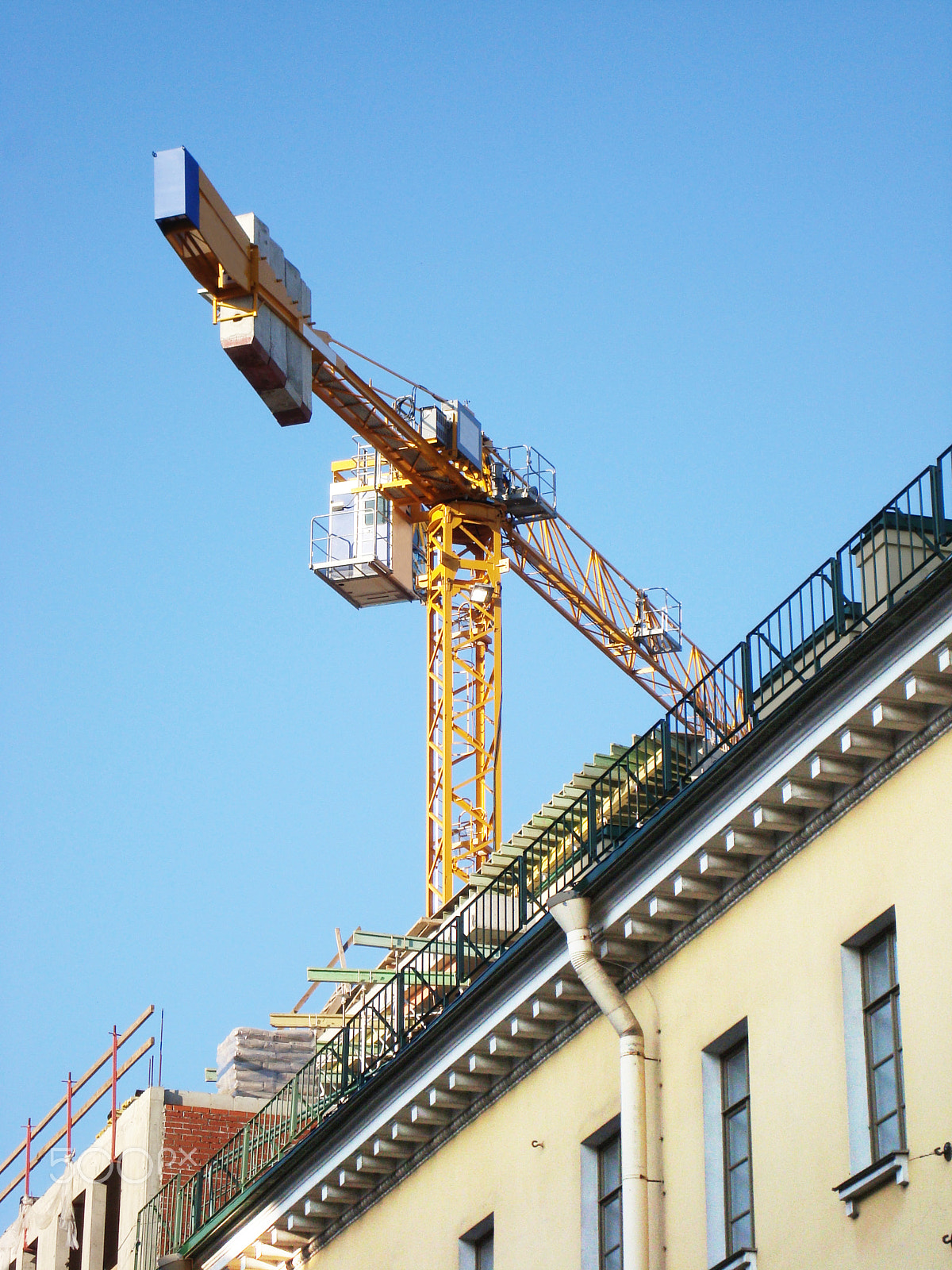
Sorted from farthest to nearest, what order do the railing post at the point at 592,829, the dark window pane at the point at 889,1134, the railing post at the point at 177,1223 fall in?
1. the railing post at the point at 177,1223
2. the railing post at the point at 592,829
3. the dark window pane at the point at 889,1134

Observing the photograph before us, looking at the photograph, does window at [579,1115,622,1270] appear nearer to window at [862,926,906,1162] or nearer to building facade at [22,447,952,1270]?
building facade at [22,447,952,1270]

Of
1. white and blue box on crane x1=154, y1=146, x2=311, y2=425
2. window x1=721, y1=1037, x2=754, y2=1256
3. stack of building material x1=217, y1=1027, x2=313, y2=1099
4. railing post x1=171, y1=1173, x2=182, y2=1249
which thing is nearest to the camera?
window x1=721, y1=1037, x2=754, y2=1256

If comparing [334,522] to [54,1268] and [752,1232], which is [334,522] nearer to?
[54,1268]

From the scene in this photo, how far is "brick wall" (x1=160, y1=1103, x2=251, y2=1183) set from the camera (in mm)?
32375

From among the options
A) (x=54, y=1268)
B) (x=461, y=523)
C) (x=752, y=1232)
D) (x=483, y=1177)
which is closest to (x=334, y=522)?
(x=461, y=523)

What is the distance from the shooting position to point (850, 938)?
51.2 ft

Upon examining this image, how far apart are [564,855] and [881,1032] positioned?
625 cm

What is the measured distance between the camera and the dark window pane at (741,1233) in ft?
53.3

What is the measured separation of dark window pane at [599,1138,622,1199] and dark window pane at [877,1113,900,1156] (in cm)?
390

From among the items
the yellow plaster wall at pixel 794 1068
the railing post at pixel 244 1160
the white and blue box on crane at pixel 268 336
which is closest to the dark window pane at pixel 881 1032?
the yellow plaster wall at pixel 794 1068

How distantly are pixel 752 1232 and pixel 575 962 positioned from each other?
303 cm

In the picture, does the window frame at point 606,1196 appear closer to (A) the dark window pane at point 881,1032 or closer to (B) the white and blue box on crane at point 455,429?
(A) the dark window pane at point 881,1032

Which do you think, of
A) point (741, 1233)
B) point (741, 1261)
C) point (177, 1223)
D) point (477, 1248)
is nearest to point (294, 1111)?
point (177, 1223)

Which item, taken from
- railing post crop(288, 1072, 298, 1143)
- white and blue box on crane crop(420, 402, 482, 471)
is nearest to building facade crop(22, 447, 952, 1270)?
railing post crop(288, 1072, 298, 1143)
